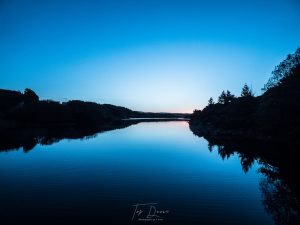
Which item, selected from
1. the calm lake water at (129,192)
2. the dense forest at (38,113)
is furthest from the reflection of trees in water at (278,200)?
the dense forest at (38,113)

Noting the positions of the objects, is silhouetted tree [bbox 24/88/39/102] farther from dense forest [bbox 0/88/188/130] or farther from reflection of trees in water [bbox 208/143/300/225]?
reflection of trees in water [bbox 208/143/300/225]

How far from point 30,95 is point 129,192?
6747 inches

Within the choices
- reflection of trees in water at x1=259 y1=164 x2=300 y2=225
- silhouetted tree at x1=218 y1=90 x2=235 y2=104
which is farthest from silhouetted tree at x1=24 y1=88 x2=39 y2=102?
reflection of trees in water at x1=259 y1=164 x2=300 y2=225

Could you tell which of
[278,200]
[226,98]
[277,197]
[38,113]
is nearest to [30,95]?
[38,113]

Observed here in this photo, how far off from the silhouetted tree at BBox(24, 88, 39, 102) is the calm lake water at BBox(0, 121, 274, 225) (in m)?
143

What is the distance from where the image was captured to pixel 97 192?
23.9 metres

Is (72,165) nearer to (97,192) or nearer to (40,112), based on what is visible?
(97,192)

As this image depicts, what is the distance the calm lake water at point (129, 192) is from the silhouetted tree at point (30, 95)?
14340 centimetres

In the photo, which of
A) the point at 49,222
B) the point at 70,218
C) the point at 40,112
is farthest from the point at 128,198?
the point at 40,112

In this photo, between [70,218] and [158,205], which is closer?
[70,218]

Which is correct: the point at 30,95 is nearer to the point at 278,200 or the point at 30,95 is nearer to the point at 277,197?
the point at 277,197

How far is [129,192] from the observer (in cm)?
2392

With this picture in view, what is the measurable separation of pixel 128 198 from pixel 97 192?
12.3ft

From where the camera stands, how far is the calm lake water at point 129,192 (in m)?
18.2
